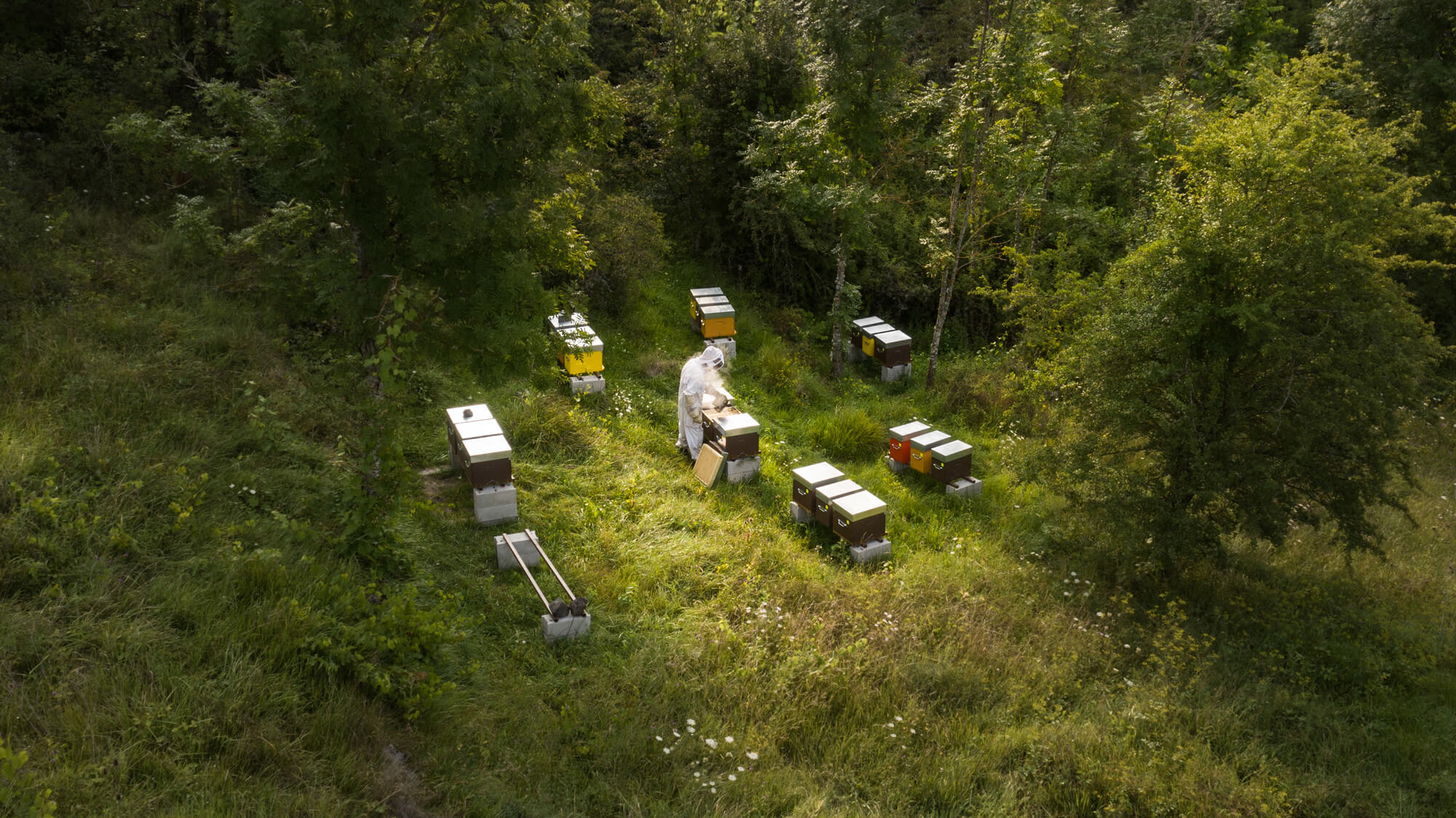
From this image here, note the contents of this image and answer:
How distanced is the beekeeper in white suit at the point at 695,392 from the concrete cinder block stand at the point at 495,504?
3.00 metres

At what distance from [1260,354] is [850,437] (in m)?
5.31

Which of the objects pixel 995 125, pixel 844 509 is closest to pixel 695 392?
pixel 844 509

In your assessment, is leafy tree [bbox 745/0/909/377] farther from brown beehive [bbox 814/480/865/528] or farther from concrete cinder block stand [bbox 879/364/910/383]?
brown beehive [bbox 814/480/865/528]

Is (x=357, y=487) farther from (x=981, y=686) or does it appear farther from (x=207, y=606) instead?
(x=981, y=686)

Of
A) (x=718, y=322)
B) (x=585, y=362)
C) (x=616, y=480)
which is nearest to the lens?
(x=616, y=480)

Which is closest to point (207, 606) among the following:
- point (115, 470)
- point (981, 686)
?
point (115, 470)

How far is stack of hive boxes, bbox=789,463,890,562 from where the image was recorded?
8961mm

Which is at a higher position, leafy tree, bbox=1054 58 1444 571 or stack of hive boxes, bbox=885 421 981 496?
leafy tree, bbox=1054 58 1444 571

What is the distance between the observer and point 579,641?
6.89 metres

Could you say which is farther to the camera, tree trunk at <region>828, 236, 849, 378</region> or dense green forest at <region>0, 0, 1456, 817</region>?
tree trunk at <region>828, 236, 849, 378</region>

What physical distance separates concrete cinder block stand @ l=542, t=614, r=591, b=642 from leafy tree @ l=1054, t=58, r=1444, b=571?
17.7 ft

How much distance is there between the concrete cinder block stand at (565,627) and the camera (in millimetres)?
6840

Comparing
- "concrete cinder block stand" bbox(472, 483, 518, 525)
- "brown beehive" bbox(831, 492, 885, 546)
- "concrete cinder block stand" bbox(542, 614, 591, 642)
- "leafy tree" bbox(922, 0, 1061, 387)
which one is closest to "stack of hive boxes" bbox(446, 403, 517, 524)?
"concrete cinder block stand" bbox(472, 483, 518, 525)

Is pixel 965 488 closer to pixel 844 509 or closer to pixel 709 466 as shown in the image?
pixel 844 509
